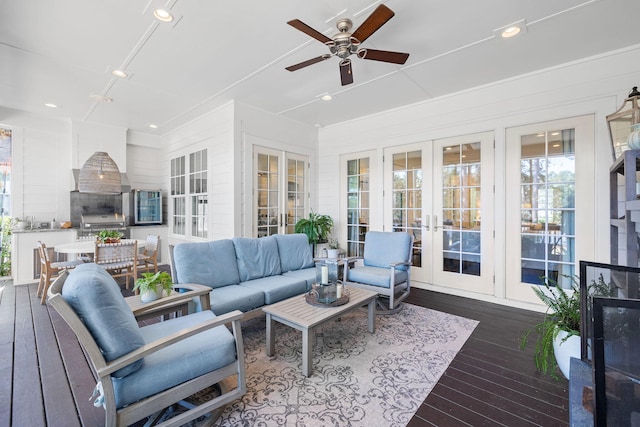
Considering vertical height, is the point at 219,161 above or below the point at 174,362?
above

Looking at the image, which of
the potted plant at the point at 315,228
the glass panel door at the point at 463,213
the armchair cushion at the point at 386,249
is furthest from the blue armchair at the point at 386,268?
the potted plant at the point at 315,228

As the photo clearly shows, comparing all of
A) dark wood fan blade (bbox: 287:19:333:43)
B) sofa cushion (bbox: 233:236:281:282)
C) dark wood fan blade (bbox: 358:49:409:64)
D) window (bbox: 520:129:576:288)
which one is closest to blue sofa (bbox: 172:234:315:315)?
sofa cushion (bbox: 233:236:281:282)

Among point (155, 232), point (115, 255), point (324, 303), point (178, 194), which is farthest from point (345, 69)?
point (155, 232)

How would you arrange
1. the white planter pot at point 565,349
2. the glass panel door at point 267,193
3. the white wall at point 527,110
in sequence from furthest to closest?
the glass panel door at point 267,193
the white wall at point 527,110
the white planter pot at point 565,349

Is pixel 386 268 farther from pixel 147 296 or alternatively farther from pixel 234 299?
pixel 147 296

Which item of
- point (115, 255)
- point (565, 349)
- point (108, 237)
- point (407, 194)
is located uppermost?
point (407, 194)

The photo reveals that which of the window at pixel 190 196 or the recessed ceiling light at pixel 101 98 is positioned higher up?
the recessed ceiling light at pixel 101 98

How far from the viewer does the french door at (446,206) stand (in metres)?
4.18

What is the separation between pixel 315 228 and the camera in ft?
18.0

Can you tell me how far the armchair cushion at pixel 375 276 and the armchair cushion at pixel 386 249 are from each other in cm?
13

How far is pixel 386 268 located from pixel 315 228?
1783 millimetres

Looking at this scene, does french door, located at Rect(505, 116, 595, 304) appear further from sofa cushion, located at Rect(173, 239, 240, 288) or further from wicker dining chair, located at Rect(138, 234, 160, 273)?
wicker dining chair, located at Rect(138, 234, 160, 273)

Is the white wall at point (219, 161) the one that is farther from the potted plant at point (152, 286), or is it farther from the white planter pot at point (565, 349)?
the white planter pot at point (565, 349)

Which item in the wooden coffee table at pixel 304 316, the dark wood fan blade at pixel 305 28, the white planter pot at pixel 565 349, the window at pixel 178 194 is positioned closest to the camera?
the white planter pot at pixel 565 349
